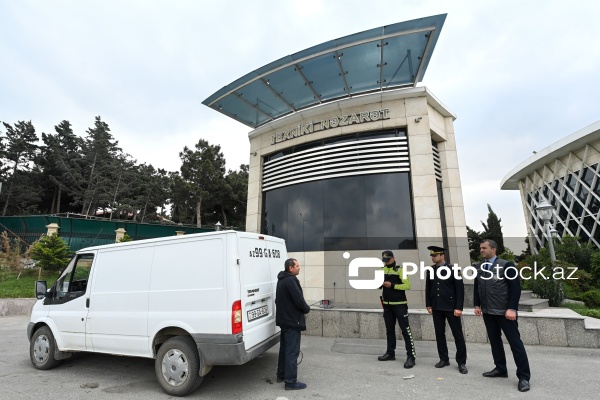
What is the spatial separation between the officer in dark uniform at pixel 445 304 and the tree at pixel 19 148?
56691 millimetres

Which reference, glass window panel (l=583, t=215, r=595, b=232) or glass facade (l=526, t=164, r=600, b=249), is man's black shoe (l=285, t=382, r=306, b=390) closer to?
glass facade (l=526, t=164, r=600, b=249)

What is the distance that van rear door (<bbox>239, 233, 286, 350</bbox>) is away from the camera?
4.00 metres

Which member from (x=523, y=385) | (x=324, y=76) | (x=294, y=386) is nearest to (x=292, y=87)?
(x=324, y=76)

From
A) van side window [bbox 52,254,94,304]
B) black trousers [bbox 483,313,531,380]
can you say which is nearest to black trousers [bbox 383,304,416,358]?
black trousers [bbox 483,313,531,380]

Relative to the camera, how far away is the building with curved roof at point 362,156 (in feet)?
31.3

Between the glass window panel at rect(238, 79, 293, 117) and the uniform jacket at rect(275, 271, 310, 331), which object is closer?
the uniform jacket at rect(275, 271, 310, 331)

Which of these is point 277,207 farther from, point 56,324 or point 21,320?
point 21,320

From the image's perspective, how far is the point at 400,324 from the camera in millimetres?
5027

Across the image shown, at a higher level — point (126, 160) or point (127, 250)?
point (126, 160)

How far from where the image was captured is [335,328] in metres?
6.90

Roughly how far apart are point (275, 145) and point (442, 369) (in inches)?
404

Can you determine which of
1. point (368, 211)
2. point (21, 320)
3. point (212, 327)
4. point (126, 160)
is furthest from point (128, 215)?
point (212, 327)

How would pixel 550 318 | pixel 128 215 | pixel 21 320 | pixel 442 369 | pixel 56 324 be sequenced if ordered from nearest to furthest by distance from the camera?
pixel 442 369, pixel 56 324, pixel 550 318, pixel 21 320, pixel 128 215

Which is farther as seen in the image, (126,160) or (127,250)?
(126,160)
